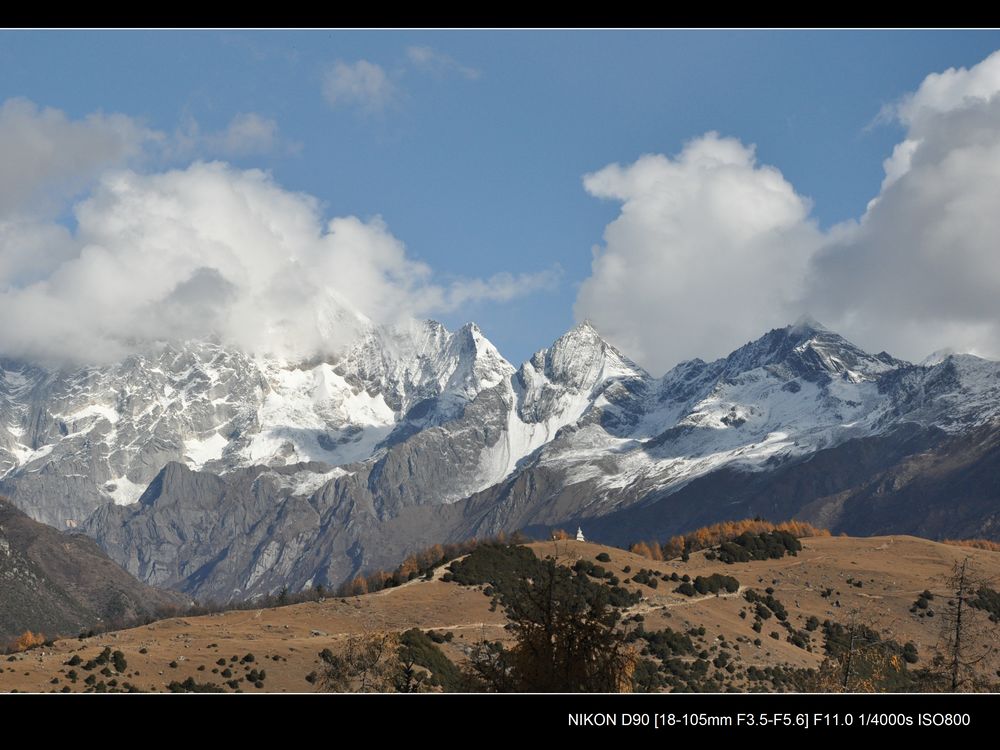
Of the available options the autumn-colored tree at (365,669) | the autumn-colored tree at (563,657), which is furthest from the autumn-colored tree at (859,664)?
the autumn-colored tree at (365,669)

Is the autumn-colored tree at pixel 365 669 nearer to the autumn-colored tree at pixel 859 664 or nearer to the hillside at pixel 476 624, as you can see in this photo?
the autumn-colored tree at pixel 859 664

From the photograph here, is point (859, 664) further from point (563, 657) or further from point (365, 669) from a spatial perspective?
point (563, 657)

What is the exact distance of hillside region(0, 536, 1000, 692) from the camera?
10619 cm

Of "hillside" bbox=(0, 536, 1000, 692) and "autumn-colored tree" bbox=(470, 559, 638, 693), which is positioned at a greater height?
"hillside" bbox=(0, 536, 1000, 692)

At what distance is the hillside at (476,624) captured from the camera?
10619 centimetres

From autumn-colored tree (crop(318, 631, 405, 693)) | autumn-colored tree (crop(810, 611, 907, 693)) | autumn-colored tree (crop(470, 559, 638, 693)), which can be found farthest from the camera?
autumn-colored tree (crop(318, 631, 405, 693))

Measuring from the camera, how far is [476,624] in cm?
14200

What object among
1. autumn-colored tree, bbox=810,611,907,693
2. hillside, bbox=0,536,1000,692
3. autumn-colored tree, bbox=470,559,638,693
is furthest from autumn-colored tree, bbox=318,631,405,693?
hillside, bbox=0,536,1000,692

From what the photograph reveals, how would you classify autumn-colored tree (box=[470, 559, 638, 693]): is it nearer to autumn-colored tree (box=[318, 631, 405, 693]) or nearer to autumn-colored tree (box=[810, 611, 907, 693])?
autumn-colored tree (box=[810, 611, 907, 693])

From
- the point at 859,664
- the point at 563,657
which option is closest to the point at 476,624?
the point at 859,664

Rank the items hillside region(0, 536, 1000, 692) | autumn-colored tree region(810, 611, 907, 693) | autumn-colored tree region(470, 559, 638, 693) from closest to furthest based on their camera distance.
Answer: autumn-colored tree region(470, 559, 638, 693)
autumn-colored tree region(810, 611, 907, 693)
hillside region(0, 536, 1000, 692)

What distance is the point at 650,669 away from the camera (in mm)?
123625

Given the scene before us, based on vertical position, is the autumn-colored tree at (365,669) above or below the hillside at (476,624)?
below
